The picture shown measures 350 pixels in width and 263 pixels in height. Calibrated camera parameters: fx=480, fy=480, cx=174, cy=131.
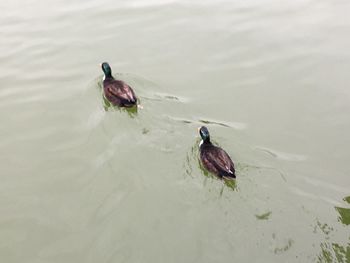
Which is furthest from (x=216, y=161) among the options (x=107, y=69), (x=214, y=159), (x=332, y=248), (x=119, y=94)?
(x=107, y=69)

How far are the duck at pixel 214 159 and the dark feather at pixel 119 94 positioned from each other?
1.65 meters

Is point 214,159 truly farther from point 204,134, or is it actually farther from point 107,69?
point 107,69

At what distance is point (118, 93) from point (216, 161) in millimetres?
2705

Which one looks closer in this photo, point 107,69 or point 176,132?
point 176,132

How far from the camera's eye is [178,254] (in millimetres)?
6418

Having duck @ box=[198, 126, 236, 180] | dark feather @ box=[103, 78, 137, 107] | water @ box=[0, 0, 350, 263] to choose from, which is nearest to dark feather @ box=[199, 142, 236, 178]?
duck @ box=[198, 126, 236, 180]

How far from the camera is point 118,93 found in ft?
30.3

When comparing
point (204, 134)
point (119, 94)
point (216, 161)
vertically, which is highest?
point (119, 94)

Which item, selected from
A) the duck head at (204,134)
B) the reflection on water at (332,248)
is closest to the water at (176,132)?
the reflection on water at (332,248)

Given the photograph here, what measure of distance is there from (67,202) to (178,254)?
2.09m

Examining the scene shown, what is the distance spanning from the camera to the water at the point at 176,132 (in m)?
6.71

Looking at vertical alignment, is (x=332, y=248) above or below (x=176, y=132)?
below

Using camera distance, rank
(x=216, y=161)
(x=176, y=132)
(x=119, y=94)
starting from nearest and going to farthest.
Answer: (x=216, y=161), (x=176, y=132), (x=119, y=94)

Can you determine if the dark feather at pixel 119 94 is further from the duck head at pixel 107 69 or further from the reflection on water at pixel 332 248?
the reflection on water at pixel 332 248
